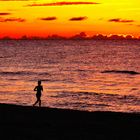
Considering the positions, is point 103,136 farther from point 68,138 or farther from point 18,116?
point 18,116

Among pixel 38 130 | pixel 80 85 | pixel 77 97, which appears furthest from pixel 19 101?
pixel 38 130

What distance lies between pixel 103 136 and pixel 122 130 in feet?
3.90

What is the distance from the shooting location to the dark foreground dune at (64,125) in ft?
49.9

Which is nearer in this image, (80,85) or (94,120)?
(94,120)

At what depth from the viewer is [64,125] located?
662 inches

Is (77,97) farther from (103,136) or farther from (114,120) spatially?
(103,136)

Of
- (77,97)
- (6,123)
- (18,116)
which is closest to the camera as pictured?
(6,123)

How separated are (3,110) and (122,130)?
6.17 metres

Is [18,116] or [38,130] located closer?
[38,130]

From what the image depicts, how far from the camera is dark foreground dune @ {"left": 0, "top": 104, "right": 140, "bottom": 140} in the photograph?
15211 mm

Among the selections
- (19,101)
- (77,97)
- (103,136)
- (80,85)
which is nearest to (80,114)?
(103,136)

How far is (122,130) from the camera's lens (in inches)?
635

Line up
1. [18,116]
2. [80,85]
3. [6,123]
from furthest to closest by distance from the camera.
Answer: [80,85] → [18,116] → [6,123]

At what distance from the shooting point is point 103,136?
15227mm
